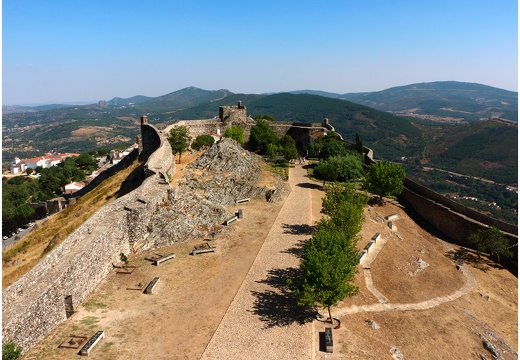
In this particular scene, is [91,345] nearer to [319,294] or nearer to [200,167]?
[319,294]

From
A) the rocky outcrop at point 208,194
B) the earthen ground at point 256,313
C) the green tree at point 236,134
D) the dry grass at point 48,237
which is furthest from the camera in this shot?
the green tree at point 236,134

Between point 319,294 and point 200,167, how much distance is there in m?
22.4

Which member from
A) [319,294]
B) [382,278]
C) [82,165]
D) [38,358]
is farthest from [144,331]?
[82,165]

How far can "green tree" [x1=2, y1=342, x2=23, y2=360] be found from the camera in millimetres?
12383

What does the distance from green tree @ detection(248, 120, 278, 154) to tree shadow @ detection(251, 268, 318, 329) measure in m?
33.8

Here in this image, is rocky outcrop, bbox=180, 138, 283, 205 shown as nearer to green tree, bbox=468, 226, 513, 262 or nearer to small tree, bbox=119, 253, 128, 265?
small tree, bbox=119, 253, 128, 265

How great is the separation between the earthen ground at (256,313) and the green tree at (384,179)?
8248 mm

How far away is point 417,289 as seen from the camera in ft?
74.7

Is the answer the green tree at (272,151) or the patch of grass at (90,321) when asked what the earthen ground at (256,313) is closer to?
the patch of grass at (90,321)

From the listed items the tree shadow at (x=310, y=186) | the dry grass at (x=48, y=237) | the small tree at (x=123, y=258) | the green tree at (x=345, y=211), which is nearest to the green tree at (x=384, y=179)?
the tree shadow at (x=310, y=186)

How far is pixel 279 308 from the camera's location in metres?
17.5

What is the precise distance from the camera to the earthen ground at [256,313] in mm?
15047

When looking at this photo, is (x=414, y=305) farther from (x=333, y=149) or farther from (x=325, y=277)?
(x=333, y=149)

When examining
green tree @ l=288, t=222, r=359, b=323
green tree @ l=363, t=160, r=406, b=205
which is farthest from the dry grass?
green tree @ l=363, t=160, r=406, b=205
